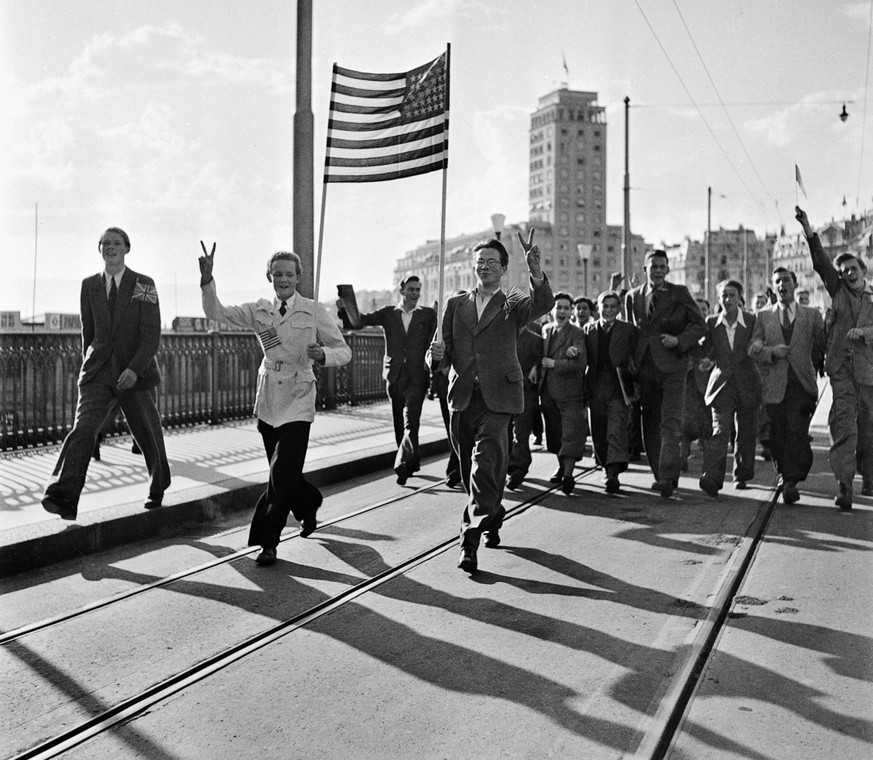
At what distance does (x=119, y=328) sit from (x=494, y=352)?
2.68m

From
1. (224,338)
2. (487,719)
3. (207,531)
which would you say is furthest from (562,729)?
(224,338)

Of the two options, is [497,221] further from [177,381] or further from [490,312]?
[490,312]

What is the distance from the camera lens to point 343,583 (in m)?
5.54

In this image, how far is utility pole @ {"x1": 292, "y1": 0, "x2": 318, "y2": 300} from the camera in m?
11.2

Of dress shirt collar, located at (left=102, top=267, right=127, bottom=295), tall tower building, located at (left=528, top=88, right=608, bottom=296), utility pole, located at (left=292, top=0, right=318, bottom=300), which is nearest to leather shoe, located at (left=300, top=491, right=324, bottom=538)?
dress shirt collar, located at (left=102, top=267, right=127, bottom=295)

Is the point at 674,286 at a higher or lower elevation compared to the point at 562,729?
higher

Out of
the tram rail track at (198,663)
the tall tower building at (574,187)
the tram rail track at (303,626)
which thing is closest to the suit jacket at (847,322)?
the tram rail track at (303,626)

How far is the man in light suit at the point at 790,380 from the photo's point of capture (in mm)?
8422

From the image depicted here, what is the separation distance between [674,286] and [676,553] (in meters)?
3.33

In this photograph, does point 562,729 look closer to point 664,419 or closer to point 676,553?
point 676,553

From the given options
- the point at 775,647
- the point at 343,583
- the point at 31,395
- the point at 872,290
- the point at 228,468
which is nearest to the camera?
the point at 775,647

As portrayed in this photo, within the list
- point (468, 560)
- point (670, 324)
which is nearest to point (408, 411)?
point (670, 324)

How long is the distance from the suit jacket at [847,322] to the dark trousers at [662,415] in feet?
4.22

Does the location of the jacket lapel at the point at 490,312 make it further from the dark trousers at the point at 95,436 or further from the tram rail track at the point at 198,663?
the dark trousers at the point at 95,436
